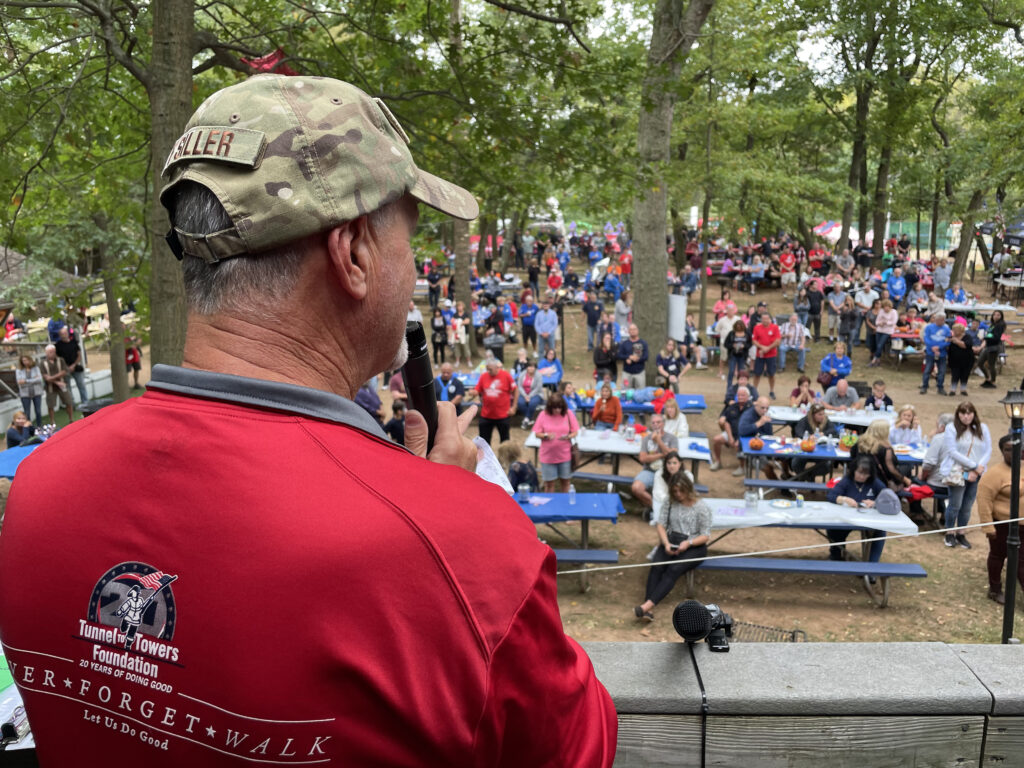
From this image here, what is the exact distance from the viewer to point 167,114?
5.77 m

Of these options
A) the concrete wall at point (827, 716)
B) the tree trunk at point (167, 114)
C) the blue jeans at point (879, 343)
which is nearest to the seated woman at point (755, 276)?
the blue jeans at point (879, 343)

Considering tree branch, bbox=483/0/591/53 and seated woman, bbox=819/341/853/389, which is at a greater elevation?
tree branch, bbox=483/0/591/53

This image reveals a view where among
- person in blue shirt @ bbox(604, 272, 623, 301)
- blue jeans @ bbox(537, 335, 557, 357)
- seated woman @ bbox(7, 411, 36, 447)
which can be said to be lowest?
seated woman @ bbox(7, 411, 36, 447)

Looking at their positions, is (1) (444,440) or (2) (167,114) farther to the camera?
(2) (167,114)

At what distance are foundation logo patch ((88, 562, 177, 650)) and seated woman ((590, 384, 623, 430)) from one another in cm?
1387

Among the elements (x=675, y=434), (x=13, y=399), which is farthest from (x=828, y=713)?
(x=13, y=399)

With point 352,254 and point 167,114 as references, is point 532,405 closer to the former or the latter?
point 167,114

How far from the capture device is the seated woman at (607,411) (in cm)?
1479

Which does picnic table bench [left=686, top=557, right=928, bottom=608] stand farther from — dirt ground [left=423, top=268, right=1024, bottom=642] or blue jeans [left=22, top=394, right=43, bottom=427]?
blue jeans [left=22, top=394, right=43, bottom=427]

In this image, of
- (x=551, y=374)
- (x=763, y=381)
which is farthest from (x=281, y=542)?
(x=763, y=381)

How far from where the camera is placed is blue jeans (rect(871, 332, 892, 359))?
71.8 feet

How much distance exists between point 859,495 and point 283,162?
10.8 meters

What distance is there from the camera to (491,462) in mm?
1889

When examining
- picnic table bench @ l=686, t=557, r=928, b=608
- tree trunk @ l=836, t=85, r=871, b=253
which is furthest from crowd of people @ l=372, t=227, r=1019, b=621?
tree trunk @ l=836, t=85, r=871, b=253
